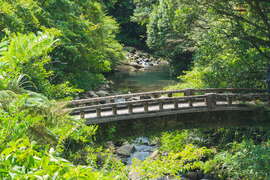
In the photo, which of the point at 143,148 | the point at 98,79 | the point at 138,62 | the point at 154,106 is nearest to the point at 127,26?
the point at 138,62

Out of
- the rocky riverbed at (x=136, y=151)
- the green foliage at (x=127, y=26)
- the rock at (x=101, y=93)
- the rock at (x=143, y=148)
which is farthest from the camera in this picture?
the green foliage at (x=127, y=26)

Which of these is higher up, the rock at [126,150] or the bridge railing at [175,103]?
the bridge railing at [175,103]

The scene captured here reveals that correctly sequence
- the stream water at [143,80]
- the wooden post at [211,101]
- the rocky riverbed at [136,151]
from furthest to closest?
the stream water at [143,80] < the rocky riverbed at [136,151] < the wooden post at [211,101]

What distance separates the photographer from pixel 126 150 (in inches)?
601

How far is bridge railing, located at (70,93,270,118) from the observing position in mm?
11086

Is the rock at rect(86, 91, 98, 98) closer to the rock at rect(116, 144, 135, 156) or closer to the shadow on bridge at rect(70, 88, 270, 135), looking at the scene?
the rock at rect(116, 144, 135, 156)

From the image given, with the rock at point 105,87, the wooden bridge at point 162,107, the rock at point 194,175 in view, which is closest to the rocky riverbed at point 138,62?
the rock at point 105,87

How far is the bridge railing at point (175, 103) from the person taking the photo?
36.4 feet

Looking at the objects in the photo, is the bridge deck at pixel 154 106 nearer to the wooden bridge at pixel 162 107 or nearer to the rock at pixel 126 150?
the wooden bridge at pixel 162 107

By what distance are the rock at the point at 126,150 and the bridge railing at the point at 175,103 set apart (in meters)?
3.57

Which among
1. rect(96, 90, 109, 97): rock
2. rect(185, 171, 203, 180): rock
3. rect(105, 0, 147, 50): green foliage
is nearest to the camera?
rect(185, 171, 203, 180): rock

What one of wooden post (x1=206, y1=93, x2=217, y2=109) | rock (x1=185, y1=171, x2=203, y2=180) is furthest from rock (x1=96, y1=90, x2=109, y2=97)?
wooden post (x1=206, y1=93, x2=217, y2=109)

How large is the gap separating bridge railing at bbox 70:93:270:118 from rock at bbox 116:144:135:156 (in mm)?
3570

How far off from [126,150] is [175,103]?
4.80 m
